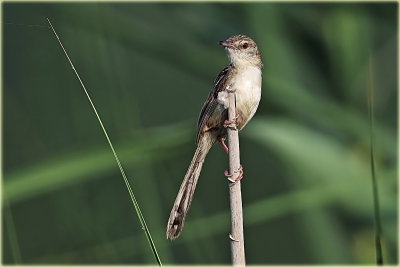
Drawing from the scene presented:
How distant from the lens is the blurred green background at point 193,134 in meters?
3.22

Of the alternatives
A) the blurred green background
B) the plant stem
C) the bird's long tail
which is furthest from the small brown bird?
the plant stem

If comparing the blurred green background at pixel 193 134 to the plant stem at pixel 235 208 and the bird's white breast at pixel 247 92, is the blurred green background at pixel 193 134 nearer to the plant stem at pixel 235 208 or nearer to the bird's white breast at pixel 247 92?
the bird's white breast at pixel 247 92

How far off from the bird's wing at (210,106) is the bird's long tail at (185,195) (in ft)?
0.20

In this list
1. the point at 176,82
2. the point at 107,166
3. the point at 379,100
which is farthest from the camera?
the point at 176,82

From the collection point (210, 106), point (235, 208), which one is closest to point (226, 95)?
point (210, 106)

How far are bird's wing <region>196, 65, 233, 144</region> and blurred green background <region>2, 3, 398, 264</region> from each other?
20 centimetres

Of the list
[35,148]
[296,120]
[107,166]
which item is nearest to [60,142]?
[35,148]

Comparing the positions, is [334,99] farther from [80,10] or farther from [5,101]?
[5,101]

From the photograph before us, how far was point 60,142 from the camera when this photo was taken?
4.14 meters

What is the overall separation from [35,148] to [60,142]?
15.3 inches

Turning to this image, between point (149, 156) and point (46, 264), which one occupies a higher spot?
point (149, 156)

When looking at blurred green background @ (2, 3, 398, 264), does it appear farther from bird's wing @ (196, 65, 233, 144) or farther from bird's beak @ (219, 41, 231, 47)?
bird's beak @ (219, 41, 231, 47)

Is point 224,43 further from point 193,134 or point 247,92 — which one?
point 193,134

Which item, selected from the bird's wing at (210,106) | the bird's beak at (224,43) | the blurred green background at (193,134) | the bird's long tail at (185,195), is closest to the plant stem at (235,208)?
the bird's long tail at (185,195)
